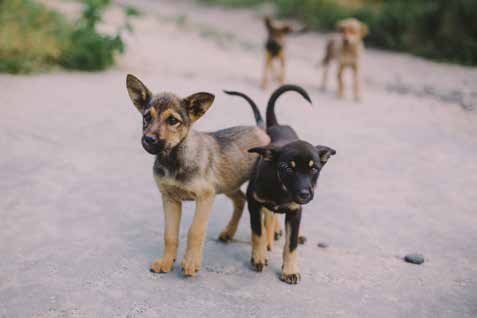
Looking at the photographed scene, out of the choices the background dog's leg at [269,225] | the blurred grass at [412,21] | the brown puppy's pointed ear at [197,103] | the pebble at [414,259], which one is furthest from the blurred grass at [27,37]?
the blurred grass at [412,21]

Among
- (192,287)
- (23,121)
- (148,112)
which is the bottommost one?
(192,287)

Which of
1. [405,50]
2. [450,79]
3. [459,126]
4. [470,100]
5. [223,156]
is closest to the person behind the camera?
[223,156]

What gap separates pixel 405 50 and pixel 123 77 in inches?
357

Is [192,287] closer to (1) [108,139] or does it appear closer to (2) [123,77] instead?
(1) [108,139]

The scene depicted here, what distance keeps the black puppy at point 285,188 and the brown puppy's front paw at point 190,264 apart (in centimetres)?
55

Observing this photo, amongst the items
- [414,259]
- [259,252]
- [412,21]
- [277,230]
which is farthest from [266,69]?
[412,21]

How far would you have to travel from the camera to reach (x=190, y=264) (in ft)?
14.0

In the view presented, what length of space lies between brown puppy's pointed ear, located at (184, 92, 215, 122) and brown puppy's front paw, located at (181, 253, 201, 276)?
115 cm

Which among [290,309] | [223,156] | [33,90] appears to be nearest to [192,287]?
[290,309]

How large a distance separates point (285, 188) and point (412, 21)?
13.4 metres

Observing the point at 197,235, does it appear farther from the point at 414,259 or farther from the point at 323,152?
the point at 414,259

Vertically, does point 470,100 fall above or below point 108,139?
above

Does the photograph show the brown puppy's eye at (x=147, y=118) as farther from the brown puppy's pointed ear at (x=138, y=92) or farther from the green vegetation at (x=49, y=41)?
the green vegetation at (x=49, y=41)

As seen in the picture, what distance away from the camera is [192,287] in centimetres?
415
